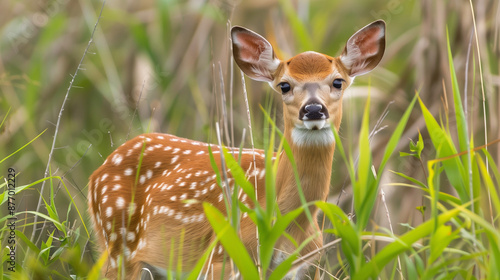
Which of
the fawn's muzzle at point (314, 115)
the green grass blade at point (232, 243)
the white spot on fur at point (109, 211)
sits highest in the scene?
the fawn's muzzle at point (314, 115)

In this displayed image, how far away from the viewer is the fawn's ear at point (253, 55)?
296cm

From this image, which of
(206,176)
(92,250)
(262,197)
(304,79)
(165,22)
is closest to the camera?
(304,79)

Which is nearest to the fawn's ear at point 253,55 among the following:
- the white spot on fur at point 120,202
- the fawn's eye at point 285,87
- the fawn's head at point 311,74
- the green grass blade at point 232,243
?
the fawn's head at point 311,74

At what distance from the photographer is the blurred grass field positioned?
4.29 meters

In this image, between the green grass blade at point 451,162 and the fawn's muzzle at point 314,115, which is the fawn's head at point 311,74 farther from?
the green grass blade at point 451,162

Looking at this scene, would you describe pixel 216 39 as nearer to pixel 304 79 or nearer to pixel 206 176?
pixel 206 176

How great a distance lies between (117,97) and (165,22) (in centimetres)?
68

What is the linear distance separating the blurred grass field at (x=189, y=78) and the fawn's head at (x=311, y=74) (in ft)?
3.75

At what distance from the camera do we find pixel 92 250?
3766mm

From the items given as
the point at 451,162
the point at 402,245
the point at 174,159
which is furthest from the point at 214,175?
the point at 402,245

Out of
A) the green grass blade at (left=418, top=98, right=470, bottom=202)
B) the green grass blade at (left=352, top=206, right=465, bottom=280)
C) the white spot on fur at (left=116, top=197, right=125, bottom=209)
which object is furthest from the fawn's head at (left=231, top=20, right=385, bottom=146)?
the white spot on fur at (left=116, top=197, right=125, bottom=209)

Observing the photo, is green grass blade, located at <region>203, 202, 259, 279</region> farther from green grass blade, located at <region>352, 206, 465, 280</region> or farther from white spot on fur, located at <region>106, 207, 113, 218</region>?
white spot on fur, located at <region>106, 207, 113, 218</region>

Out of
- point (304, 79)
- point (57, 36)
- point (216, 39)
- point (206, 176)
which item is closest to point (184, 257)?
point (206, 176)

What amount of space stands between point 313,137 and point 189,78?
223cm
